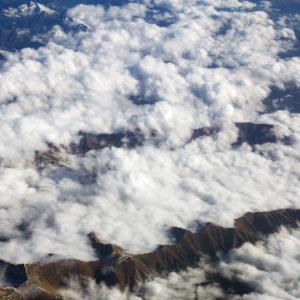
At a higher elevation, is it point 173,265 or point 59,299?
point 59,299

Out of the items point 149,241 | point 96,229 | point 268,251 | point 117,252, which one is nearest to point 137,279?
point 117,252

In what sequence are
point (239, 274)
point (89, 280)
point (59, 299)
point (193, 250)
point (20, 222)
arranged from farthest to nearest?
point (20, 222), point (193, 250), point (239, 274), point (89, 280), point (59, 299)

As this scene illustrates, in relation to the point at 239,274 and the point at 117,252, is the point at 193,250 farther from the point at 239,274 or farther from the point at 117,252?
the point at 117,252

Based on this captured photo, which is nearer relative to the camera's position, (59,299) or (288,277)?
(59,299)

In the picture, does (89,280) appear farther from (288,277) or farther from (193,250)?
(288,277)

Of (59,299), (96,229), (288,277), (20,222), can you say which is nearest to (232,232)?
(288,277)

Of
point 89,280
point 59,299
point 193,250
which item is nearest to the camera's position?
point 59,299

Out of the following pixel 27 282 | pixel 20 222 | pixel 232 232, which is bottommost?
pixel 20 222
